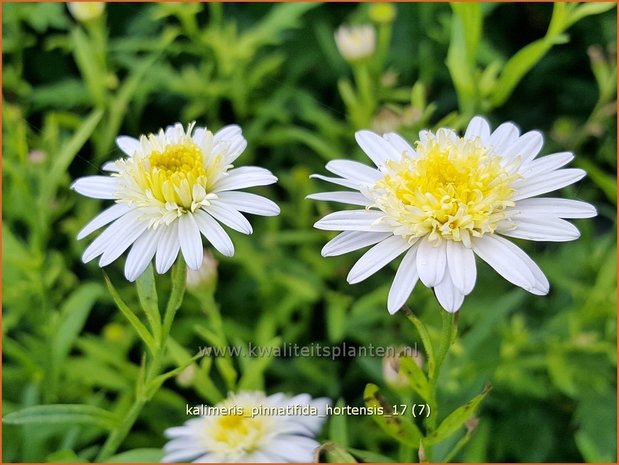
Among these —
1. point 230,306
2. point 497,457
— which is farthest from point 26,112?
point 497,457

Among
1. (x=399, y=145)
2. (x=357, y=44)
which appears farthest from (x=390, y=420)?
(x=357, y=44)

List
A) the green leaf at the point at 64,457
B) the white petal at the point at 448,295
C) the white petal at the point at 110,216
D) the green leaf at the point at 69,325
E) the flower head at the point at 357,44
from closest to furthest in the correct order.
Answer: the white petal at the point at 448,295 < the white petal at the point at 110,216 < the green leaf at the point at 64,457 < the green leaf at the point at 69,325 < the flower head at the point at 357,44

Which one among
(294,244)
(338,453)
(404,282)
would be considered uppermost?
(294,244)

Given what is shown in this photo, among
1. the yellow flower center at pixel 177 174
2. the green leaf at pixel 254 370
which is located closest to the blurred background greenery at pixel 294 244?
the green leaf at pixel 254 370

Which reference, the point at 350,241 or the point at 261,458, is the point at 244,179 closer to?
the point at 350,241

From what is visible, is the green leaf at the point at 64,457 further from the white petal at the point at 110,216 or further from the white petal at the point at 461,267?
the white petal at the point at 461,267

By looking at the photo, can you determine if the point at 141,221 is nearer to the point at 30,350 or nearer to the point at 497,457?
the point at 30,350

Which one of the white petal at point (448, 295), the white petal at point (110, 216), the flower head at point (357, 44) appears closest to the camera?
the white petal at point (448, 295)
